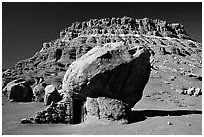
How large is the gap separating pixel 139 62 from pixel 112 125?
4885 millimetres

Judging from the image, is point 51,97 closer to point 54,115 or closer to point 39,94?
point 39,94

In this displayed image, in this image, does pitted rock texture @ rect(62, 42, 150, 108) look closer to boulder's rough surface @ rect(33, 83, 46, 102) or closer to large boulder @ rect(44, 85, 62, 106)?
large boulder @ rect(44, 85, 62, 106)

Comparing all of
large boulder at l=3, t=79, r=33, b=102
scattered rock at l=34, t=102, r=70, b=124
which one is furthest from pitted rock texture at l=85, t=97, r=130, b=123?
large boulder at l=3, t=79, r=33, b=102

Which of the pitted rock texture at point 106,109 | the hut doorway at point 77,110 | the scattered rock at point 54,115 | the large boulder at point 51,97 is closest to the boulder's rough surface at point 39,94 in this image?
the large boulder at point 51,97

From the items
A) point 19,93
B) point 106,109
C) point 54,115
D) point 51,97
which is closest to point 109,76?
point 106,109

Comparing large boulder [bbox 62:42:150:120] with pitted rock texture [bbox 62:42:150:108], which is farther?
pitted rock texture [bbox 62:42:150:108]

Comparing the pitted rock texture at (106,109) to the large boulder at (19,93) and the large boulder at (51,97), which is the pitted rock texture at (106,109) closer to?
the large boulder at (51,97)

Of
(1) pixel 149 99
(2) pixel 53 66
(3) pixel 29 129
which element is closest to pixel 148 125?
(3) pixel 29 129

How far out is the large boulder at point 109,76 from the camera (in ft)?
47.0

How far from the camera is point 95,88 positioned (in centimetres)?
1472

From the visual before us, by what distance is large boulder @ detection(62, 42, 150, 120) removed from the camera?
47.0 feet

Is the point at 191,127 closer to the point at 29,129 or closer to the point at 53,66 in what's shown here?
the point at 29,129

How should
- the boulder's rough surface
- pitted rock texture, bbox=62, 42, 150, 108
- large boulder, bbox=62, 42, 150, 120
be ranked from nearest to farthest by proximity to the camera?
large boulder, bbox=62, 42, 150, 120, pitted rock texture, bbox=62, 42, 150, 108, the boulder's rough surface

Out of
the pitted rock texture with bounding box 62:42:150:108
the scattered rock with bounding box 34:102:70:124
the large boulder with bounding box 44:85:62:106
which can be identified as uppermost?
the pitted rock texture with bounding box 62:42:150:108
